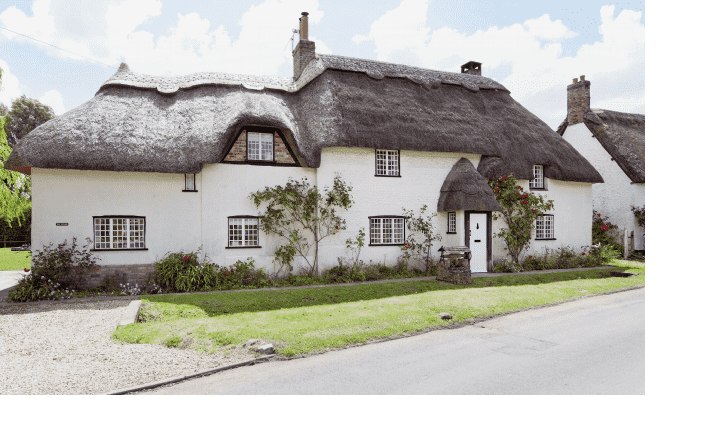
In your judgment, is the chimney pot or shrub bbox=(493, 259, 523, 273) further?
the chimney pot

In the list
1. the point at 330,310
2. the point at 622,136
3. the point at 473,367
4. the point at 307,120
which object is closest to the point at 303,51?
the point at 307,120

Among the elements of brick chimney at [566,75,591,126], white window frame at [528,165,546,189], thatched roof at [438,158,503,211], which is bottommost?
thatched roof at [438,158,503,211]

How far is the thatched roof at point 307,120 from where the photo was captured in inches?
494

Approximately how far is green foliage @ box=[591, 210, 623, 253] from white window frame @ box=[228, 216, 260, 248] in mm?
16125

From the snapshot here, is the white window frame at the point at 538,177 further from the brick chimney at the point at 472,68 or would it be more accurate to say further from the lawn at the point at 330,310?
the brick chimney at the point at 472,68

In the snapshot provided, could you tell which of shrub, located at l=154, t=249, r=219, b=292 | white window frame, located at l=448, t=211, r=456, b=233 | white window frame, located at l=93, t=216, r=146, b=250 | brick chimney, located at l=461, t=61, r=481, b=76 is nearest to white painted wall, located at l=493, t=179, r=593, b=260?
white window frame, located at l=448, t=211, r=456, b=233

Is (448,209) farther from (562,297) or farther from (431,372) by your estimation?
(431,372)

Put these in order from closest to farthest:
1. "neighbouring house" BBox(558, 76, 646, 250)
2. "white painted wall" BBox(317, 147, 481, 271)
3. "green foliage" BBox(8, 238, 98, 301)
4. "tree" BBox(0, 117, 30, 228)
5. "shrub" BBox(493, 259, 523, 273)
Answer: "green foliage" BBox(8, 238, 98, 301) < "white painted wall" BBox(317, 147, 481, 271) < "shrub" BBox(493, 259, 523, 273) < "tree" BBox(0, 117, 30, 228) < "neighbouring house" BBox(558, 76, 646, 250)

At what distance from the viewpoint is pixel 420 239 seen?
1630 cm

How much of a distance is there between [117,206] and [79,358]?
24.9 feet

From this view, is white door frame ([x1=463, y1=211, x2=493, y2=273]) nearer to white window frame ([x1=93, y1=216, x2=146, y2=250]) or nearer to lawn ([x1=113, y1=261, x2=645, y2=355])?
lawn ([x1=113, y1=261, x2=645, y2=355])

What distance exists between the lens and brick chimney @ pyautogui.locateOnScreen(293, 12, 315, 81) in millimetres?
17578

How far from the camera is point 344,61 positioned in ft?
55.6

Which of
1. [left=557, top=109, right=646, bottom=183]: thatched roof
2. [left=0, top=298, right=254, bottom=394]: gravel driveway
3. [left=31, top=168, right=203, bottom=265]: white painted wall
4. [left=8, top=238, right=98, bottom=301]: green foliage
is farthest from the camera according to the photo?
[left=557, top=109, right=646, bottom=183]: thatched roof
